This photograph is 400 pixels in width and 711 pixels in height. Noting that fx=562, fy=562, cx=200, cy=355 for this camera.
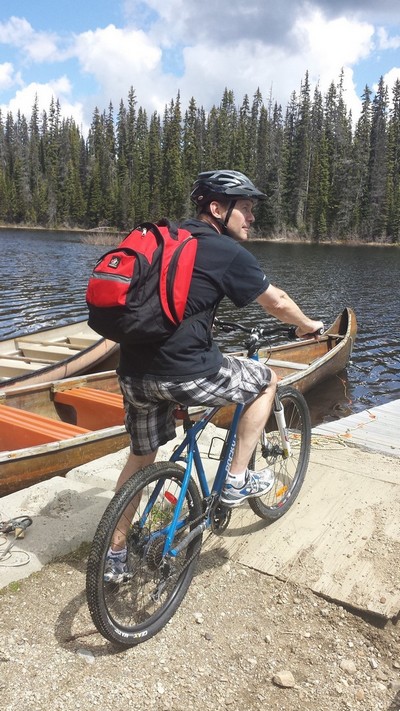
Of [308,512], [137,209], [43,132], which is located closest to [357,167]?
[137,209]

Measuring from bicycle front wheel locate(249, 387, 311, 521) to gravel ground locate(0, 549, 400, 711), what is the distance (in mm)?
789

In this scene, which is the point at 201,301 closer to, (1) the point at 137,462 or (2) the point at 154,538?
(1) the point at 137,462

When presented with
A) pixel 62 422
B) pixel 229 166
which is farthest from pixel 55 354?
pixel 229 166

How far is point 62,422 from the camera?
23.1 feet

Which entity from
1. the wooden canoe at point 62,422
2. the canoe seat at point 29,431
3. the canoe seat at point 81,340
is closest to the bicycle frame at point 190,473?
the wooden canoe at point 62,422

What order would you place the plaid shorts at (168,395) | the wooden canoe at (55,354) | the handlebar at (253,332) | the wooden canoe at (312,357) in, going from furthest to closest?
the wooden canoe at (312,357), the wooden canoe at (55,354), the handlebar at (253,332), the plaid shorts at (168,395)

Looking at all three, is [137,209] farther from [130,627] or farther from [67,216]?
[130,627]

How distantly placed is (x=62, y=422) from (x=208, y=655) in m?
4.50

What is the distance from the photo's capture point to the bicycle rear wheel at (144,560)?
274cm

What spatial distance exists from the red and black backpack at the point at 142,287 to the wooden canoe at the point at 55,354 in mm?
6985

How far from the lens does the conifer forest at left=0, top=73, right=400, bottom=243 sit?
92.6m

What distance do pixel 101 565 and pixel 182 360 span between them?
1097 millimetres

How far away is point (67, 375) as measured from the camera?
11.3m

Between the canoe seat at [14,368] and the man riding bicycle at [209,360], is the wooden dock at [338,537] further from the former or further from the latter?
the canoe seat at [14,368]
